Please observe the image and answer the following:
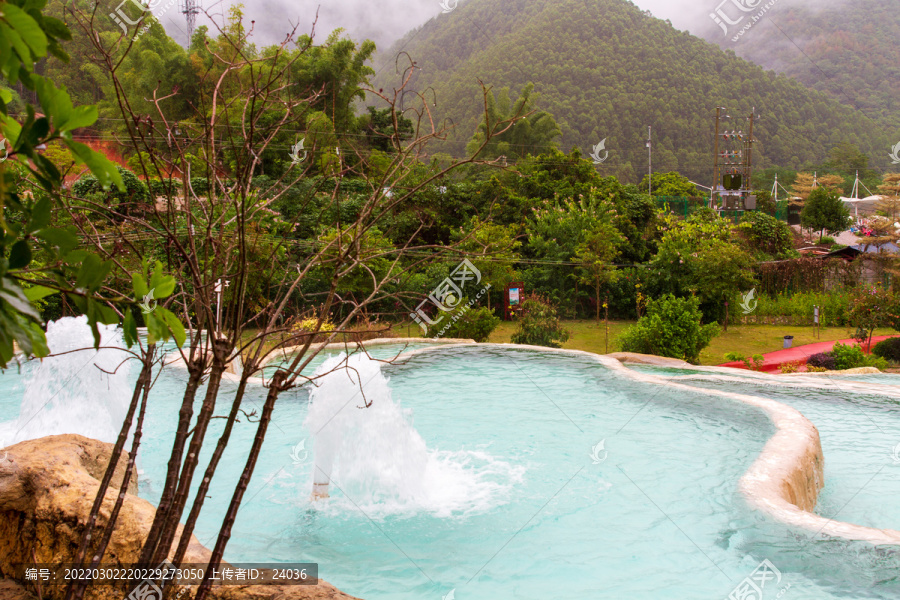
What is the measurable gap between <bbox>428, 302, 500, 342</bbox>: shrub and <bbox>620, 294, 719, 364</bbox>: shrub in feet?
9.19

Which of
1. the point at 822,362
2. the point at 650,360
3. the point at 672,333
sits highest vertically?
the point at 672,333

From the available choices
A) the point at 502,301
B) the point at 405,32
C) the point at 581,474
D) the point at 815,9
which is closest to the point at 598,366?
the point at 581,474

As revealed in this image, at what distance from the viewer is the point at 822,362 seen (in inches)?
419

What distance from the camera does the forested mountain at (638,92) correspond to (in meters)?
47.7

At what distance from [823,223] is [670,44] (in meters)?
32.1

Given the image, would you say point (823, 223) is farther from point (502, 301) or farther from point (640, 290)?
point (502, 301)

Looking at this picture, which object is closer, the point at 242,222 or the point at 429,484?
the point at 242,222

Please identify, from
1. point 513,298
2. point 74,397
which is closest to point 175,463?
point 74,397

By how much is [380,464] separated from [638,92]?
51164 millimetres

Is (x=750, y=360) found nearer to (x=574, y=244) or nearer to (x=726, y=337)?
(x=726, y=337)

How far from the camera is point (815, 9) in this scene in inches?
3172

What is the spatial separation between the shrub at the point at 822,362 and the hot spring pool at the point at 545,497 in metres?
3.16

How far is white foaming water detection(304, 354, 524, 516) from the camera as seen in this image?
508 cm

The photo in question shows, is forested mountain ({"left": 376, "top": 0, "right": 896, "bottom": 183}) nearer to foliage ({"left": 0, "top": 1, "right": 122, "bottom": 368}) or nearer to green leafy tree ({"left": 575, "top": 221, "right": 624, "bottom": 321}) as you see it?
green leafy tree ({"left": 575, "top": 221, "right": 624, "bottom": 321})
